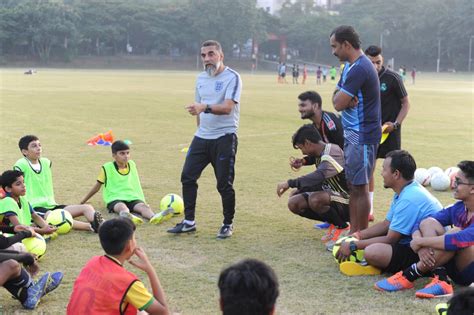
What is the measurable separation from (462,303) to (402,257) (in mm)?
3169

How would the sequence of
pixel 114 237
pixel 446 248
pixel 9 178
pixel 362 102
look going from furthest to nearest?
pixel 362 102 → pixel 9 178 → pixel 446 248 → pixel 114 237

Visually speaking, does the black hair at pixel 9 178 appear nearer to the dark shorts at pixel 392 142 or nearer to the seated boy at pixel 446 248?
the seated boy at pixel 446 248

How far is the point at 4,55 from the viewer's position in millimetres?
91188

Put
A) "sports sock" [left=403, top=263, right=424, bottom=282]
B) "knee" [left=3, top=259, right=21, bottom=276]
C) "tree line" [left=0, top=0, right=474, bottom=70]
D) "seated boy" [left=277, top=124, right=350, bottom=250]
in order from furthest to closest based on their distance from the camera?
"tree line" [left=0, top=0, right=474, bottom=70], "seated boy" [left=277, top=124, right=350, bottom=250], "sports sock" [left=403, top=263, right=424, bottom=282], "knee" [left=3, top=259, right=21, bottom=276]

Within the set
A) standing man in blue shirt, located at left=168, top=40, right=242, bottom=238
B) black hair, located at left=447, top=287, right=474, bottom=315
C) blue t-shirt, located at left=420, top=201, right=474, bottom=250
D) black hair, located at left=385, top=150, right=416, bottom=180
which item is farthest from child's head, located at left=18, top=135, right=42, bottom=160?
black hair, located at left=447, top=287, right=474, bottom=315

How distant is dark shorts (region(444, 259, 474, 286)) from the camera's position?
543 cm

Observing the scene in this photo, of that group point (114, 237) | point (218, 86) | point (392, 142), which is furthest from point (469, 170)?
point (218, 86)

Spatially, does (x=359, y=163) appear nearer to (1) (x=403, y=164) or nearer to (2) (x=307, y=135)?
(2) (x=307, y=135)

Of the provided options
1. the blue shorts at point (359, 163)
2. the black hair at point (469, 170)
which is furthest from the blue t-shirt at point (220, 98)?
the black hair at point (469, 170)

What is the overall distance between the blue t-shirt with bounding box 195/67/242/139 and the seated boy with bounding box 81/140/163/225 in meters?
1.54

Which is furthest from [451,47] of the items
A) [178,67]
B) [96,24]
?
[96,24]

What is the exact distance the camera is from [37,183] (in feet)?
25.7

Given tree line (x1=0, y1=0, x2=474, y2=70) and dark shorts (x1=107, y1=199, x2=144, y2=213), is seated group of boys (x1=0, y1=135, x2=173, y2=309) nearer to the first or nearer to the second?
dark shorts (x1=107, y1=199, x2=144, y2=213)

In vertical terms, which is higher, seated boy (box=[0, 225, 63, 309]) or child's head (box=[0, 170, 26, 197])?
child's head (box=[0, 170, 26, 197])
